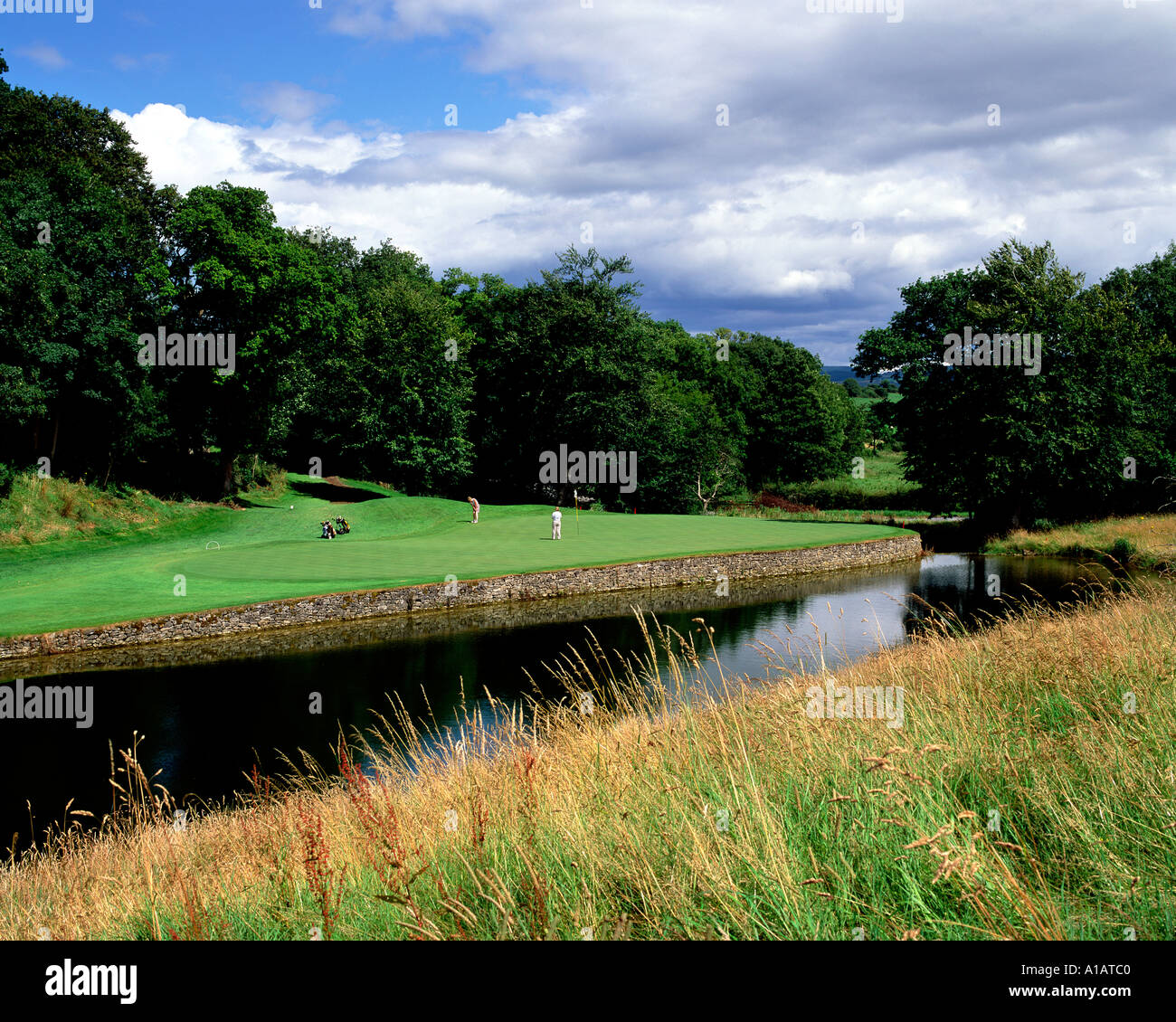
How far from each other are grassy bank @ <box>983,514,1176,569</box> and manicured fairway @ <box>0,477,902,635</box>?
635 cm

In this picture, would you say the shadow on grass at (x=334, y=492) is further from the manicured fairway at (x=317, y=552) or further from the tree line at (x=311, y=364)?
the manicured fairway at (x=317, y=552)

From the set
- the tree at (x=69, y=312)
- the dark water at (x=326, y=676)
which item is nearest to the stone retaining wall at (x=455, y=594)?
the dark water at (x=326, y=676)

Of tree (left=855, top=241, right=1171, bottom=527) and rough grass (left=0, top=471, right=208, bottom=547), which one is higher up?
tree (left=855, top=241, right=1171, bottom=527)

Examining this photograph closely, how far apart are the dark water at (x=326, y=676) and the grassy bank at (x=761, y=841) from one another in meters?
1.72

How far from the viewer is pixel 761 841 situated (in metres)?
4.11

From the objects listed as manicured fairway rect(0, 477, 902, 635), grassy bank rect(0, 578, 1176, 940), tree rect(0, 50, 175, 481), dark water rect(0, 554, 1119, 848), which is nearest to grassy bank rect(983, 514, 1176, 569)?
manicured fairway rect(0, 477, 902, 635)

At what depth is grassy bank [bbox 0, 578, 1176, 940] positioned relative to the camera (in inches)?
141

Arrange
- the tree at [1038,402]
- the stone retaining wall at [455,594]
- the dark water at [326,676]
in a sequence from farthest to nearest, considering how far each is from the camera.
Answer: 1. the tree at [1038,402]
2. the stone retaining wall at [455,594]
3. the dark water at [326,676]

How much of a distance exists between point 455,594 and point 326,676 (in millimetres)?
8125

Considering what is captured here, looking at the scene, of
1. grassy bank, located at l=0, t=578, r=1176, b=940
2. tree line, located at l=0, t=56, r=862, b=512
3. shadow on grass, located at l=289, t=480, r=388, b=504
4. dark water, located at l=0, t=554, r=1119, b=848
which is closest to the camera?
grassy bank, located at l=0, t=578, r=1176, b=940

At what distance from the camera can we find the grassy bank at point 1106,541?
35.9m

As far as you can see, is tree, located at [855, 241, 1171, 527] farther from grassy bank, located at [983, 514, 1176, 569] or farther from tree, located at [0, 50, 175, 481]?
tree, located at [0, 50, 175, 481]

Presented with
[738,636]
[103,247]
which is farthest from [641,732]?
[103,247]

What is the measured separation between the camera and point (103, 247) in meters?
35.1
